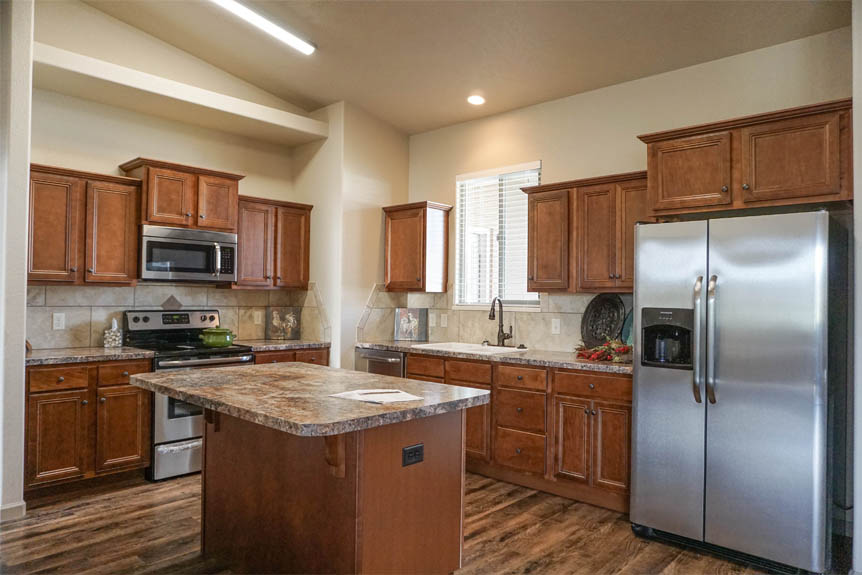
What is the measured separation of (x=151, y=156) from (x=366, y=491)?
149 inches

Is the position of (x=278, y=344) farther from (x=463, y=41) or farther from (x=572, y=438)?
(x=463, y=41)

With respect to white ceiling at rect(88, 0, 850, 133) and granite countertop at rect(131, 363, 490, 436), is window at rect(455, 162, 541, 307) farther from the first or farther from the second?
granite countertop at rect(131, 363, 490, 436)

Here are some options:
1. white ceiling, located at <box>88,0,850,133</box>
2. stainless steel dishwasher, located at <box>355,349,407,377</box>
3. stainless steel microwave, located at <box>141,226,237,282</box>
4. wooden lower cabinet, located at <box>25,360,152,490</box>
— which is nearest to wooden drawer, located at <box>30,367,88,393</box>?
wooden lower cabinet, located at <box>25,360,152,490</box>

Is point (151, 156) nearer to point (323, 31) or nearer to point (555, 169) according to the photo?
point (323, 31)

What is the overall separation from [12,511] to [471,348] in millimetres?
3252

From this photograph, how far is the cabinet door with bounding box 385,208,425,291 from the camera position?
204 inches

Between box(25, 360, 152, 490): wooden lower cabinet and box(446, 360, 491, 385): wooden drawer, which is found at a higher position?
box(446, 360, 491, 385): wooden drawer

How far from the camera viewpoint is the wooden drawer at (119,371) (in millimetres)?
3846

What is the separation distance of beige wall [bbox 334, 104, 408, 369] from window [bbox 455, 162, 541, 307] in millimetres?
746

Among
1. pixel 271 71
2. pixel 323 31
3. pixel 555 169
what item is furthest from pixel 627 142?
pixel 271 71

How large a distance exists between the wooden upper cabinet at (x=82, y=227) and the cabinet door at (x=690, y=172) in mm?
3677

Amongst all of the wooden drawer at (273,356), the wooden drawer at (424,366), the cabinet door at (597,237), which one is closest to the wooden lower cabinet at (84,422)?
the wooden drawer at (273,356)

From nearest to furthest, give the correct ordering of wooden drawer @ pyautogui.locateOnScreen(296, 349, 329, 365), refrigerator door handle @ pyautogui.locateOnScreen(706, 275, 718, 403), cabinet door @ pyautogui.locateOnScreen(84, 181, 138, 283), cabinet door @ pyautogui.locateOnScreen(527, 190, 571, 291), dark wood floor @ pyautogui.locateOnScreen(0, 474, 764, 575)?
dark wood floor @ pyautogui.locateOnScreen(0, 474, 764, 575), refrigerator door handle @ pyautogui.locateOnScreen(706, 275, 718, 403), cabinet door @ pyautogui.locateOnScreen(84, 181, 138, 283), cabinet door @ pyautogui.locateOnScreen(527, 190, 571, 291), wooden drawer @ pyautogui.locateOnScreen(296, 349, 329, 365)

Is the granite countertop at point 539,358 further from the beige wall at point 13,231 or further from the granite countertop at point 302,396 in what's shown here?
the beige wall at point 13,231
